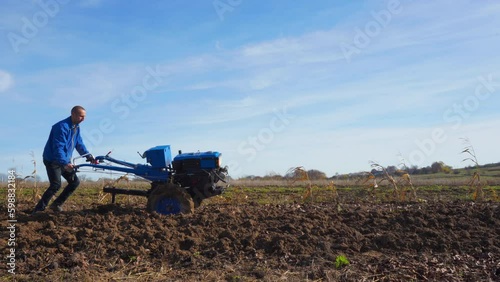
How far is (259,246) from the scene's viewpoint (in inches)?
259

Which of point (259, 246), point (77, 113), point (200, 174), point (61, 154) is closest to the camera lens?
point (259, 246)

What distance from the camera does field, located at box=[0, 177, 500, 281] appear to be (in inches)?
218

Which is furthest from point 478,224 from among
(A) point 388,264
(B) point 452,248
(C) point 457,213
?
(A) point 388,264

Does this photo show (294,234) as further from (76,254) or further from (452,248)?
(76,254)

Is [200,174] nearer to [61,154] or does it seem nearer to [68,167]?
[68,167]

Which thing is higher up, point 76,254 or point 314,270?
point 76,254

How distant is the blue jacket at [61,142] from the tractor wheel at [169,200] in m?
1.58

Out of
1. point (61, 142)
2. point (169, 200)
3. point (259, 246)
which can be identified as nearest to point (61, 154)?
point (61, 142)

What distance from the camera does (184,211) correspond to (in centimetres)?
842

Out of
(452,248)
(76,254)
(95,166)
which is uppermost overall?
(95,166)

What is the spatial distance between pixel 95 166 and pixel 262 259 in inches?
157

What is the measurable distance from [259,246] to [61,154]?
3.79 metres

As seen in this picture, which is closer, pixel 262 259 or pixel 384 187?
pixel 262 259

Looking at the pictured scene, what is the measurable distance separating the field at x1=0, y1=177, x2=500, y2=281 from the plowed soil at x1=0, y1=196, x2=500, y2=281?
0.01 metres
